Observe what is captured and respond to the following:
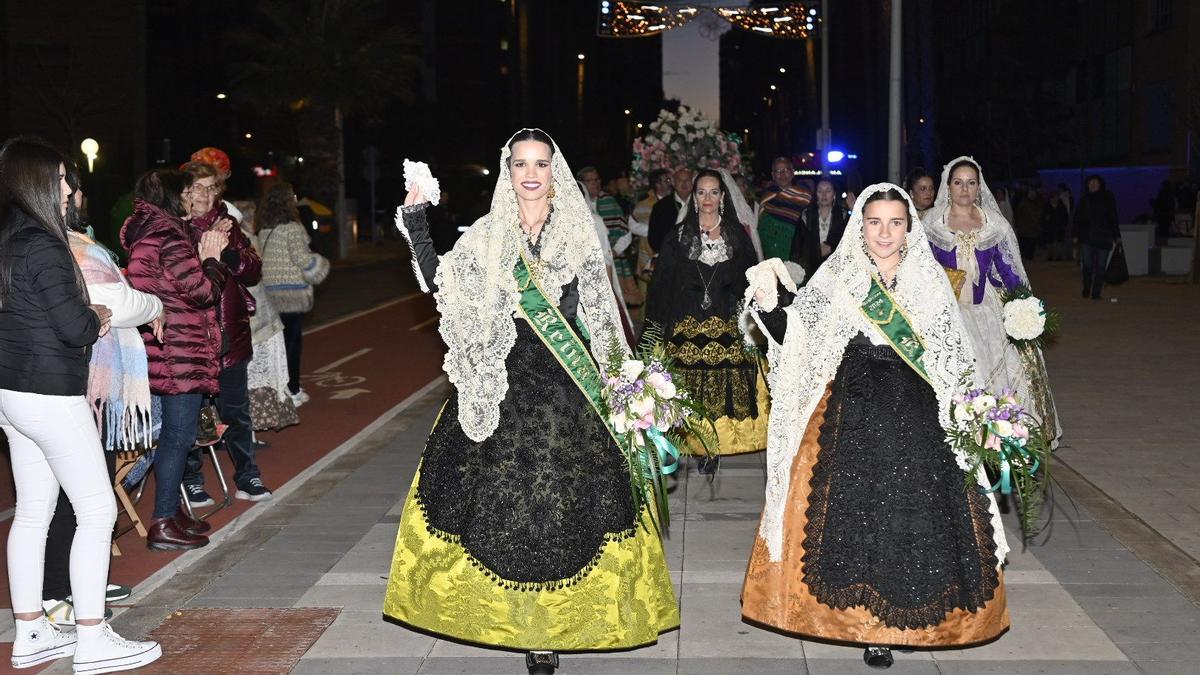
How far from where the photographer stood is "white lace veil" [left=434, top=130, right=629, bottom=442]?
17.0 feet

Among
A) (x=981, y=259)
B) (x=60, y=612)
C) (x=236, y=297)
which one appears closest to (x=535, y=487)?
(x=60, y=612)

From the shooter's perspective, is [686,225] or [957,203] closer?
[957,203]

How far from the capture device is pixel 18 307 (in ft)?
16.9

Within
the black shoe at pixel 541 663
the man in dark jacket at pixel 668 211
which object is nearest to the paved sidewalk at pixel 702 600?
the black shoe at pixel 541 663

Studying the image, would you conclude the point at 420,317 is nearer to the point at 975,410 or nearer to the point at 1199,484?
the point at 1199,484

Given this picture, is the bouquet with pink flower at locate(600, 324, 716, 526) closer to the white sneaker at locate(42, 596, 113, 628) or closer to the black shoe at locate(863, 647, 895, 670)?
the black shoe at locate(863, 647, 895, 670)

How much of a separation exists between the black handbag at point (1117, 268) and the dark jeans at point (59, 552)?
839 inches

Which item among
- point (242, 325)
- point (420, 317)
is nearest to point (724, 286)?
point (242, 325)

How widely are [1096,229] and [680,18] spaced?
7.92 metres

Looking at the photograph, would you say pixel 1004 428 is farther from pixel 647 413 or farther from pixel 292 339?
pixel 292 339

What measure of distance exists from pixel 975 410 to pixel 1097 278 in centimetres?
1876

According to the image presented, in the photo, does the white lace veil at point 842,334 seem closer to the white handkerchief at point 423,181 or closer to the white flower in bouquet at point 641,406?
the white flower in bouquet at point 641,406

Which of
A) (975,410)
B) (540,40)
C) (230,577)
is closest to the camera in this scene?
(975,410)

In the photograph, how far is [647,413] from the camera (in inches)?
199
